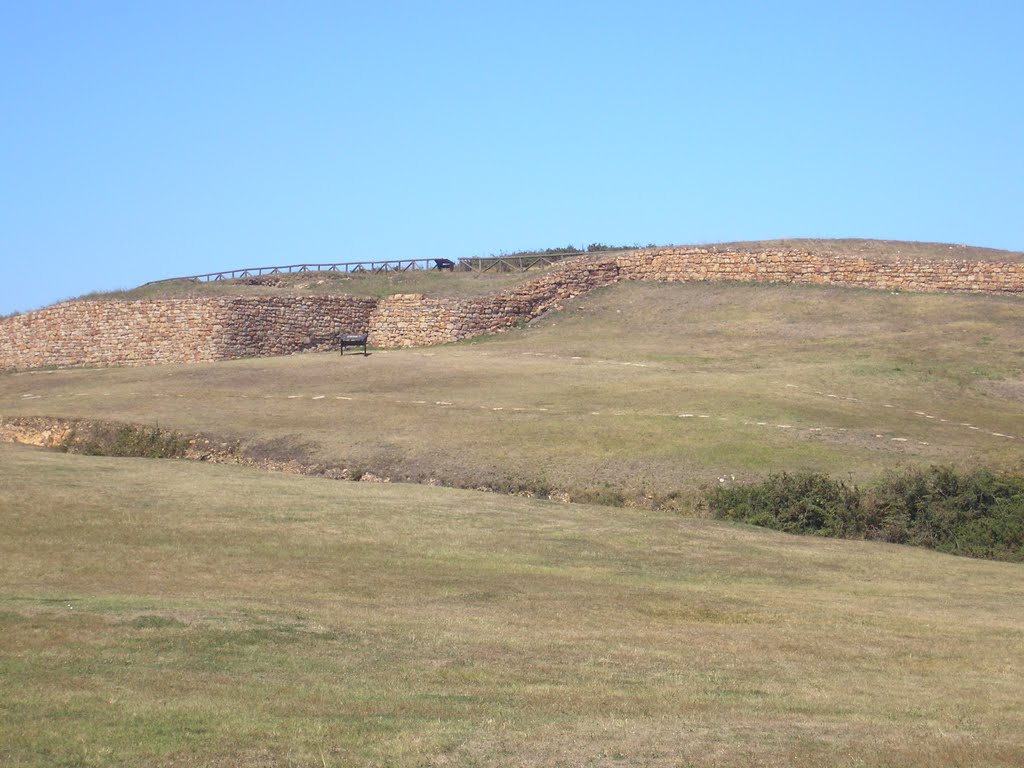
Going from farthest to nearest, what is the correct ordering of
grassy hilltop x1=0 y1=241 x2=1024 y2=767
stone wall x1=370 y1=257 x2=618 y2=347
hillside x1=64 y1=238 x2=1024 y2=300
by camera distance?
1. hillside x1=64 y1=238 x2=1024 y2=300
2. stone wall x1=370 y1=257 x2=618 y2=347
3. grassy hilltop x1=0 y1=241 x2=1024 y2=767

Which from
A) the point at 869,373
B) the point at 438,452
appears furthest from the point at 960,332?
the point at 438,452

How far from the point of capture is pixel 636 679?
11.4m

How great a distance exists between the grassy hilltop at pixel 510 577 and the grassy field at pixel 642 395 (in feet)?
0.45

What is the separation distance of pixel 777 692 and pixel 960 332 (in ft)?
102

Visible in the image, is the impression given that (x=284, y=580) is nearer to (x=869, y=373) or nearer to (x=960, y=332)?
(x=869, y=373)

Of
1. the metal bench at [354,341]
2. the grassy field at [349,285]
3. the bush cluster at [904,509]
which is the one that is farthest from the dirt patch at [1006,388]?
the metal bench at [354,341]

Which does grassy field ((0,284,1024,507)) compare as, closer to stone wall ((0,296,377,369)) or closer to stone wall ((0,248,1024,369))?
stone wall ((0,248,1024,369))

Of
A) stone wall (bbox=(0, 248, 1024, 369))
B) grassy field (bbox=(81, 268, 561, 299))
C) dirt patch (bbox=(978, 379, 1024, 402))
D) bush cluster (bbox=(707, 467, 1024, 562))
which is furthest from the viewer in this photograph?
grassy field (bbox=(81, 268, 561, 299))

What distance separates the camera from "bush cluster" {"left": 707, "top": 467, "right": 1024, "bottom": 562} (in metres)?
21.8

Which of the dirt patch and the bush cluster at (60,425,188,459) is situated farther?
the dirt patch

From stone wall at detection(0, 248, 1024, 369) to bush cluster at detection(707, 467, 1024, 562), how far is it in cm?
2394

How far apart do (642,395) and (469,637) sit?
63.9ft

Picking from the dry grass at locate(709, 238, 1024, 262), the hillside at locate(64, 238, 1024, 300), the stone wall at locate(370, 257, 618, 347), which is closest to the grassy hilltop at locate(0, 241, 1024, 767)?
the stone wall at locate(370, 257, 618, 347)

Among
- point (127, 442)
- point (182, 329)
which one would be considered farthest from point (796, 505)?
point (182, 329)
